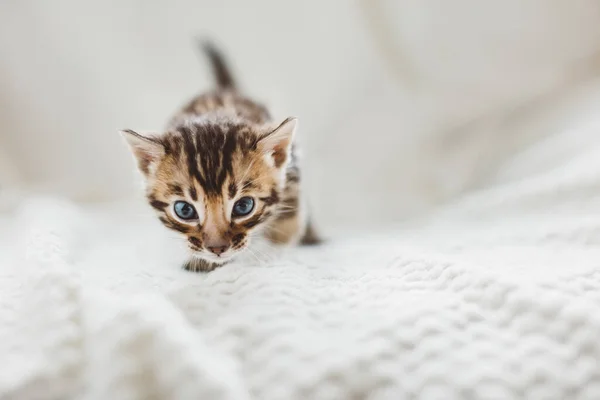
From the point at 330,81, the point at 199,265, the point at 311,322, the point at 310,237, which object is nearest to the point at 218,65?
the point at 330,81

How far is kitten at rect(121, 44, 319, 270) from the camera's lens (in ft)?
2.47

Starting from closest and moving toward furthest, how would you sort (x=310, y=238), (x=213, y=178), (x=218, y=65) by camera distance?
(x=213, y=178) < (x=310, y=238) < (x=218, y=65)

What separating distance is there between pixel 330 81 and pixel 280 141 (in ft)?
2.01

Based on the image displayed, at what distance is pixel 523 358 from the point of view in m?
0.52

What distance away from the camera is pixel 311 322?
583mm

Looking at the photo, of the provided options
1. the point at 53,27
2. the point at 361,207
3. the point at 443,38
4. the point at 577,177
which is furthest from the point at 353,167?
the point at 53,27

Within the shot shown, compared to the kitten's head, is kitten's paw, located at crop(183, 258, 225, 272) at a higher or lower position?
lower

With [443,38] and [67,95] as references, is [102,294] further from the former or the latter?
[443,38]

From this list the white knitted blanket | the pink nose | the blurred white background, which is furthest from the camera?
the blurred white background

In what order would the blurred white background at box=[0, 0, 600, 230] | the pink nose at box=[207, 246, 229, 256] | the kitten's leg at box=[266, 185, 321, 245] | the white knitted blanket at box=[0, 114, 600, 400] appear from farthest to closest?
1. the blurred white background at box=[0, 0, 600, 230]
2. the kitten's leg at box=[266, 185, 321, 245]
3. the pink nose at box=[207, 246, 229, 256]
4. the white knitted blanket at box=[0, 114, 600, 400]

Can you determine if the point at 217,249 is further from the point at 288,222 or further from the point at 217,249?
the point at 288,222

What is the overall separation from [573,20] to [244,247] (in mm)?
990

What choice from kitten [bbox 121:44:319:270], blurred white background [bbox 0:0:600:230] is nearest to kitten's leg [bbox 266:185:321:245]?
kitten [bbox 121:44:319:270]

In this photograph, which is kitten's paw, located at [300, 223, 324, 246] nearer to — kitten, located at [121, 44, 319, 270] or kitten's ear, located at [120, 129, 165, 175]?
kitten, located at [121, 44, 319, 270]
